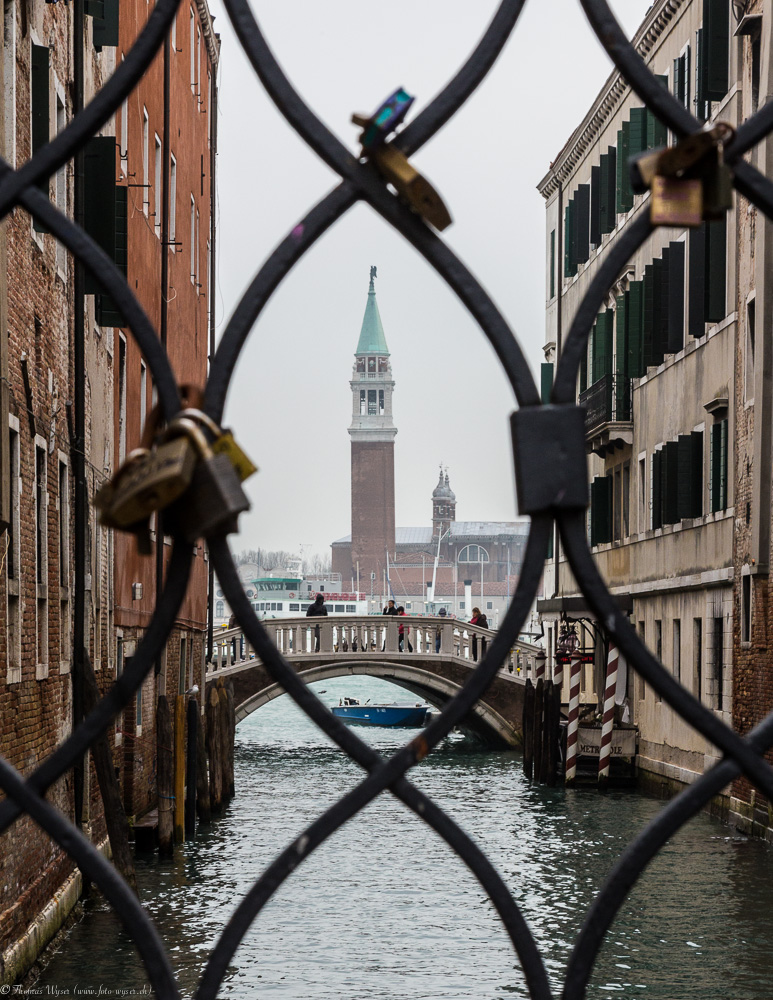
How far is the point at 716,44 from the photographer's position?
14594mm

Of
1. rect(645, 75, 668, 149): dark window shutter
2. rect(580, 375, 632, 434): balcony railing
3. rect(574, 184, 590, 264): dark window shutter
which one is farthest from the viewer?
rect(574, 184, 590, 264): dark window shutter

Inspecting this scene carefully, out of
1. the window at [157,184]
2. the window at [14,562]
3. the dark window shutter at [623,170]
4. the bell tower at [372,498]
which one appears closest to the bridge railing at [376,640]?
the dark window shutter at [623,170]

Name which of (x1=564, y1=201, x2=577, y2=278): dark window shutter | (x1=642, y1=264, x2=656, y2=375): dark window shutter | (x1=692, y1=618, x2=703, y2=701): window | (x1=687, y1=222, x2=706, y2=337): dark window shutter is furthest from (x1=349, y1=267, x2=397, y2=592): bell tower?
(x1=687, y1=222, x2=706, y2=337): dark window shutter

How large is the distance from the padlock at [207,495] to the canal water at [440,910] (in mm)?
6726

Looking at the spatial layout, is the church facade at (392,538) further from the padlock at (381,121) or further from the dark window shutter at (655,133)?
the padlock at (381,121)

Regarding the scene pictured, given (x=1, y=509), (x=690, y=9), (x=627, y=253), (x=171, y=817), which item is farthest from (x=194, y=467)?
(x=690, y=9)

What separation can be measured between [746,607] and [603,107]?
9.19 meters

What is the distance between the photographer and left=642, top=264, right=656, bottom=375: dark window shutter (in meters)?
17.4

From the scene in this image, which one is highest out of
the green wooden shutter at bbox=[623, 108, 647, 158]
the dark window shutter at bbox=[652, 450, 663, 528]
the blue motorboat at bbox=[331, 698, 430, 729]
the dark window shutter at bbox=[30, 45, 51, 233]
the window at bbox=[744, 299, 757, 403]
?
the green wooden shutter at bbox=[623, 108, 647, 158]

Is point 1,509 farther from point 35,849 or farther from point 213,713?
point 213,713

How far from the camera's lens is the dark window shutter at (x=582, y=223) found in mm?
21828

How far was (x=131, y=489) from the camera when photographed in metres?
1.15

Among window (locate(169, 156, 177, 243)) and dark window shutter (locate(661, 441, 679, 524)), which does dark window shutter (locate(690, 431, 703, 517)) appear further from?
window (locate(169, 156, 177, 243))

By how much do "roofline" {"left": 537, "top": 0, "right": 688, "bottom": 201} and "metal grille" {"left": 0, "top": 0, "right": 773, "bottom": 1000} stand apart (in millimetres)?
13902
